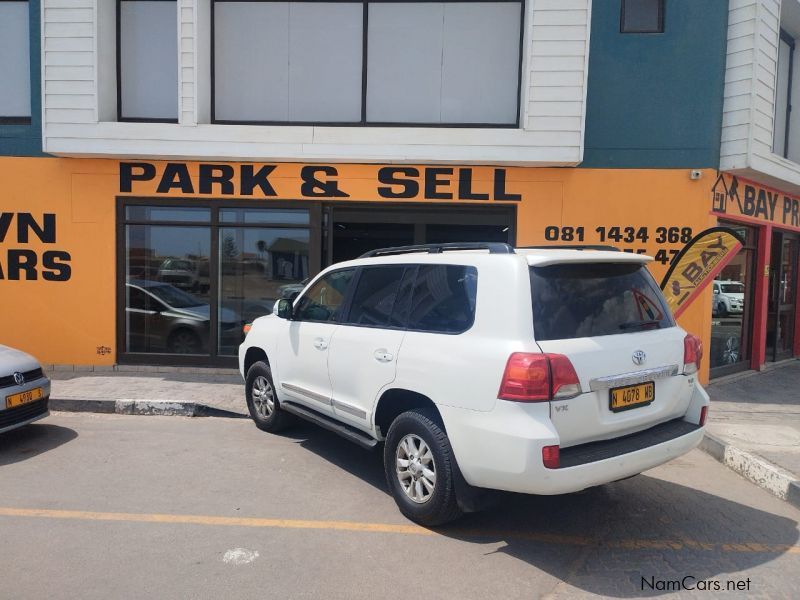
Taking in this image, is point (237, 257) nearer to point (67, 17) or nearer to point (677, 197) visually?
point (67, 17)

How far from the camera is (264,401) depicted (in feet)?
20.1

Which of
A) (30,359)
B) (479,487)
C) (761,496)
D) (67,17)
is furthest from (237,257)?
(761,496)

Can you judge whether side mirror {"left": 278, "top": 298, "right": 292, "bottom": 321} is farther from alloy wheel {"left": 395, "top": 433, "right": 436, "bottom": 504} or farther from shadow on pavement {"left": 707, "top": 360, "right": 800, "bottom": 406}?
shadow on pavement {"left": 707, "top": 360, "right": 800, "bottom": 406}

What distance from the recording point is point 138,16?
8984mm

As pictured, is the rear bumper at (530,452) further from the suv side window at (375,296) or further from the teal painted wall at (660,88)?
the teal painted wall at (660,88)

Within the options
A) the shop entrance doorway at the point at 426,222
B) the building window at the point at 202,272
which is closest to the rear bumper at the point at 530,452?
the shop entrance doorway at the point at 426,222

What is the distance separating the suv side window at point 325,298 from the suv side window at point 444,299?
0.98 meters

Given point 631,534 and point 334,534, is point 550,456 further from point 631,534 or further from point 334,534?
point 334,534

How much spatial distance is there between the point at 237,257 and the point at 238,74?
9.36 ft

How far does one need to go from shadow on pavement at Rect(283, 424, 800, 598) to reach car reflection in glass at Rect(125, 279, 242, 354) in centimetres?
496

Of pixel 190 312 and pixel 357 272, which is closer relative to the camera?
pixel 357 272

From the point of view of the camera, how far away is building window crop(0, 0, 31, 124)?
902 centimetres

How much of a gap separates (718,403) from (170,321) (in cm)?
802

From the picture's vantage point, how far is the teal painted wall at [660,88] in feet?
27.3
